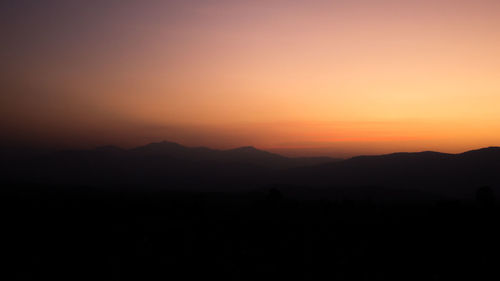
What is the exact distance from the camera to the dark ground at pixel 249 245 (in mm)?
11852

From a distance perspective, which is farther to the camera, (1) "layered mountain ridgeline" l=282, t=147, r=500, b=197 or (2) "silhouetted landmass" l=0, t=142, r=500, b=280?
(1) "layered mountain ridgeline" l=282, t=147, r=500, b=197

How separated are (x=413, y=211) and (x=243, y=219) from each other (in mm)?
12113

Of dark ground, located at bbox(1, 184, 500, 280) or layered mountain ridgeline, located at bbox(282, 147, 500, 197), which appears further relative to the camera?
layered mountain ridgeline, located at bbox(282, 147, 500, 197)

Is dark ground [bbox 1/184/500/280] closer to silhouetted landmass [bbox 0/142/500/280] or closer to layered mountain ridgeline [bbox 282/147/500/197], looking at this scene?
silhouetted landmass [bbox 0/142/500/280]

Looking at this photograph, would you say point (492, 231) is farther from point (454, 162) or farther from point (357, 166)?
point (357, 166)

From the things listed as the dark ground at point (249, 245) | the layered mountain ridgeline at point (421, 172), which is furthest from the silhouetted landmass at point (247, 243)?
the layered mountain ridgeline at point (421, 172)

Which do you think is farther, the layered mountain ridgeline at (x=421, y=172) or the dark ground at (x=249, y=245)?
the layered mountain ridgeline at (x=421, y=172)

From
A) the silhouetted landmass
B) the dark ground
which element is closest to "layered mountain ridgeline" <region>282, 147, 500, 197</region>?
the silhouetted landmass

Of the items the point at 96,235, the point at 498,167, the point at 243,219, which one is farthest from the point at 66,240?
the point at 498,167

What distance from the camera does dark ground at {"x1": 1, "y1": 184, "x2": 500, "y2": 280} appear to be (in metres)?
11.9

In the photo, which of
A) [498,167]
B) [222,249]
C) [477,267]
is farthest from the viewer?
[498,167]

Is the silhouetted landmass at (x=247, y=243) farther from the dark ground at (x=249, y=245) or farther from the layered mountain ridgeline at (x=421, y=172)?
the layered mountain ridgeline at (x=421, y=172)

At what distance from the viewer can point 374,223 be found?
61.3 feet

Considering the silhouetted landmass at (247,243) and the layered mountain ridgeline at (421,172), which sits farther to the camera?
the layered mountain ridgeline at (421,172)
